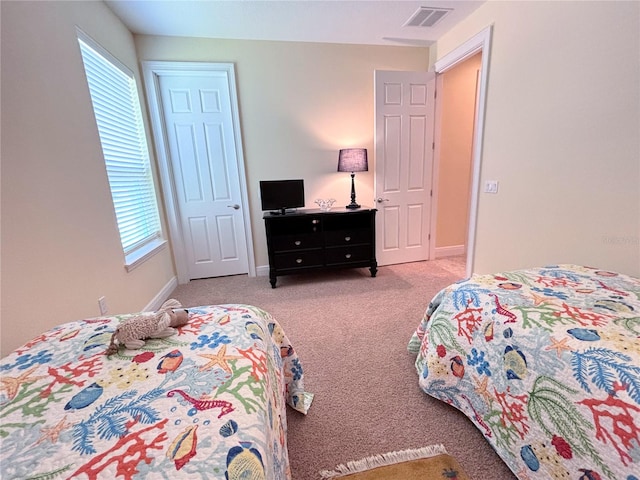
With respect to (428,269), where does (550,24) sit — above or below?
above

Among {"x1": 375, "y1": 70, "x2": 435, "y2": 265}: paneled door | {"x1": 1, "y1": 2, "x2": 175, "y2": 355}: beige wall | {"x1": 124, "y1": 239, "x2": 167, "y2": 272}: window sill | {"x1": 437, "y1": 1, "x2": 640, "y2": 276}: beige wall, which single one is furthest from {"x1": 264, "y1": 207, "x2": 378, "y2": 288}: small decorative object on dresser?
{"x1": 1, "y1": 2, "x2": 175, "y2": 355}: beige wall

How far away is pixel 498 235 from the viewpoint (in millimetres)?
2496

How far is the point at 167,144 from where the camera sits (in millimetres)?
2977

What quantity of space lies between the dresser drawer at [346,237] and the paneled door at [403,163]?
0.33 metres

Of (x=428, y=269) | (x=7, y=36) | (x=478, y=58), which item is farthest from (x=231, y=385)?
(x=478, y=58)

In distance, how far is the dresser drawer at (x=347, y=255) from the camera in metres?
3.12

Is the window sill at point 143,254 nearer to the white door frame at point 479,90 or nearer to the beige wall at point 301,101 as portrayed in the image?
the beige wall at point 301,101

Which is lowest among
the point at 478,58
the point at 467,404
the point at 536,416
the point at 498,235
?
the point at 467,404

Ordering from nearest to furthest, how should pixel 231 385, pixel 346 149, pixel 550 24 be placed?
1. pixel 231 385
2. pixel 550 24
3. pixel 346 149

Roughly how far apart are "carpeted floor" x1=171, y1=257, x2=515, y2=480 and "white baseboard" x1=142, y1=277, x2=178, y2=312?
0.08 meters

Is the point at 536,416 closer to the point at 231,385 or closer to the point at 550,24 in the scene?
the point at 231,385

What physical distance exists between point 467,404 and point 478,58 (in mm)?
3671

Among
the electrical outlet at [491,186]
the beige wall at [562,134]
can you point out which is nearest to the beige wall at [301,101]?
the beige wall at [562,134]

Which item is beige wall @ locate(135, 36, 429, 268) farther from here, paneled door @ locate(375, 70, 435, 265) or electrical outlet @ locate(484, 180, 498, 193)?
electrical outlet @ locate(484, 180, 498, 193)
